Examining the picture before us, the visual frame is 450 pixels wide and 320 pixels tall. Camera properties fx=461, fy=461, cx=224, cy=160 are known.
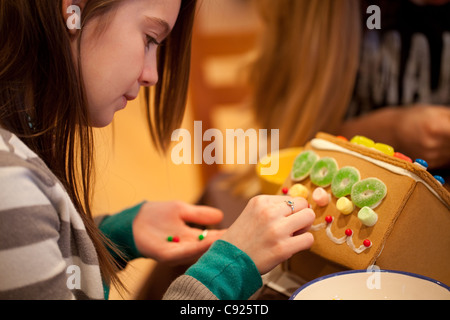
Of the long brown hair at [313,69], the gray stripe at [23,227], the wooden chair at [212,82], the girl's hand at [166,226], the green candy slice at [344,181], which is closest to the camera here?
the gray stripe at [23,227]

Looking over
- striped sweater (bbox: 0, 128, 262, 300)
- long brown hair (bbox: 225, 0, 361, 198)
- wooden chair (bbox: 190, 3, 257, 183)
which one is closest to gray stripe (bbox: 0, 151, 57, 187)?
striped sweater (bbox: 0, 128, 262, 300)

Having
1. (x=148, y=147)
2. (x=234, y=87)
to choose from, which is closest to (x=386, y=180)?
(x=148, y=147)

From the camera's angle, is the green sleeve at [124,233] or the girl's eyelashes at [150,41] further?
the green sleeve at [124,233]

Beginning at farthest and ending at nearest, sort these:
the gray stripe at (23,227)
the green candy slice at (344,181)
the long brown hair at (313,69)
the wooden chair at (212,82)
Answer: the wooden chair at (212,82)
the long brown hair at (313,69)
the green candy slice at (344,181)
the gray stripe at (23,227)

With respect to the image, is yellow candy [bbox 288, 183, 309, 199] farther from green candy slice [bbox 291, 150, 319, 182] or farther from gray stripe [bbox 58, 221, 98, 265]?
gray stripe [bbox 58, 221, 98, 265]

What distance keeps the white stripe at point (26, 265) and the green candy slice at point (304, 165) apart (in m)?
0.27

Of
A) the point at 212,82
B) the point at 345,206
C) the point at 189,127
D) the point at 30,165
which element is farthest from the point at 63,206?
the point at 212,82

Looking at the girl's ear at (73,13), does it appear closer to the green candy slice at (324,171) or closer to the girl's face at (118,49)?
the girl's face at (118,49)

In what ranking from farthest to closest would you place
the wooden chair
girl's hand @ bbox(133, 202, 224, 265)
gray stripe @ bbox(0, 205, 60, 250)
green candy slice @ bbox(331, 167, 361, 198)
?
1. the wooden chair
2. girl's hand @ bbox(133, 202, 224, 265)
3. green candy slice @ bbox(331, 167, 361, 198)
4. gray stripe @ bbox(0, 205, 60, 250)

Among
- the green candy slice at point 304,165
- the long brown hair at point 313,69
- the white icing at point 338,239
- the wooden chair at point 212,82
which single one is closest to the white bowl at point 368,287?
the white icing at point 338,239

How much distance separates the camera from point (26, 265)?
38 centimetres

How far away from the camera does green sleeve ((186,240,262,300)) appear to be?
475mm

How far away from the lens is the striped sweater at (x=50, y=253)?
0.38 meters

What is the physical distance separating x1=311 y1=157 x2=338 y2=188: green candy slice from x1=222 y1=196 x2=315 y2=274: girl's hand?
0.09 feet
